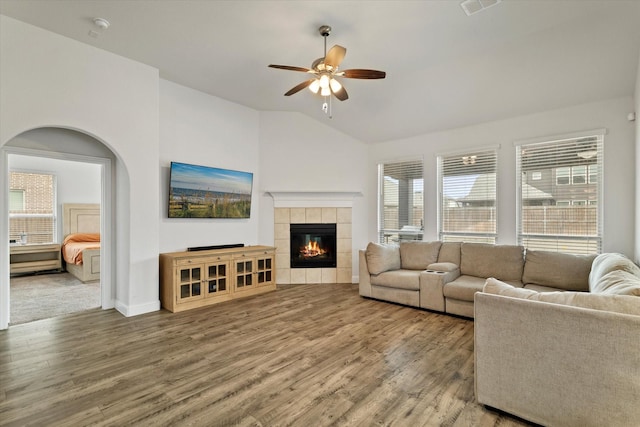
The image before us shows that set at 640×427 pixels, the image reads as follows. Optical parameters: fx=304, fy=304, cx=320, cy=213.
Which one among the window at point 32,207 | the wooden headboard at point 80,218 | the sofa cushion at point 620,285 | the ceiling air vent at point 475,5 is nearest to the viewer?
the sofa cushion at point 620,285

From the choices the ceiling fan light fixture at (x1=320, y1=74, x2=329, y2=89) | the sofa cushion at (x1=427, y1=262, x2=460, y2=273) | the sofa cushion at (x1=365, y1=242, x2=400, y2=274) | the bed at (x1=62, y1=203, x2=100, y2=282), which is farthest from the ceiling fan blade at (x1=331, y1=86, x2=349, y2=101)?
the bed at (x1=62, y1=203, x2=100, y2=282)

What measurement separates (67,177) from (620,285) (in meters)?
9.67

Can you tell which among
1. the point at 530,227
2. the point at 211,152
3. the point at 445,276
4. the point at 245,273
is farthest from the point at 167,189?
the point at 530,227

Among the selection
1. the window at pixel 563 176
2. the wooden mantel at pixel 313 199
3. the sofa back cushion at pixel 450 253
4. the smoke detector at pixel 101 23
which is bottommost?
the sofa back cushion at pixel 450 253

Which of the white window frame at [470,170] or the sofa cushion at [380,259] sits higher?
the white window frame at [470,170]

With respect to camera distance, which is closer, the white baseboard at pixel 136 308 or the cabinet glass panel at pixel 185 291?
the white baseboard at pixel 136 308

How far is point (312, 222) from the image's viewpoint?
230 inches

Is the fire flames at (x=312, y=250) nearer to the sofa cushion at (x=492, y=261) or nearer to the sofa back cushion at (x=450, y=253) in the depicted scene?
the sofa back cushion at (x=450, y=253)

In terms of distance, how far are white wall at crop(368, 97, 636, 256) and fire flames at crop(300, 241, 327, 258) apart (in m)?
2.00

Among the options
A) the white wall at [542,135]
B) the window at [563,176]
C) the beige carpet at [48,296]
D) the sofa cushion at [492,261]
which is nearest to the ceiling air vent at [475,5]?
the white wall at [542,135]

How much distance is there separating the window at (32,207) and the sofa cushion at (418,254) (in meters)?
7.87

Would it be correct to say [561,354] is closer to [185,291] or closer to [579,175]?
[579,175]

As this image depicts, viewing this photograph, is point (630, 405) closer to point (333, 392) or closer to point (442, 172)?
point (333, 392)

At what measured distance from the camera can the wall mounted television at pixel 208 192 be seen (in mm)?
4512
